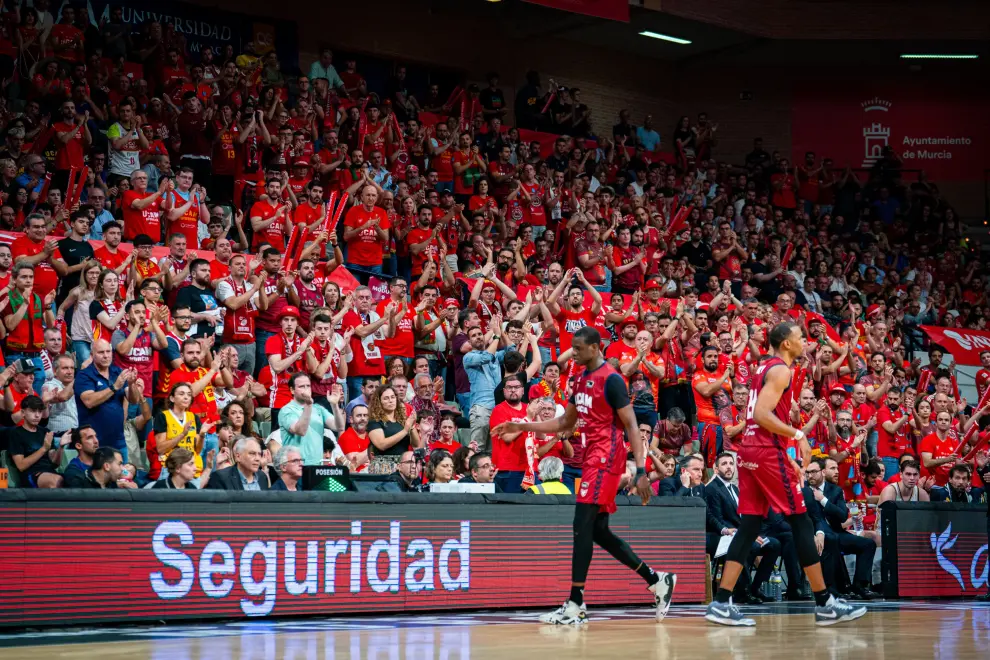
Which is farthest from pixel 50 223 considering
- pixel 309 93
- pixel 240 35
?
pixel 240 35

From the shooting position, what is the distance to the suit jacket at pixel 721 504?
1475cm

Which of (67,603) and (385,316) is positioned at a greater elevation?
(385,316)

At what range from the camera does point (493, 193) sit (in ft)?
75.3

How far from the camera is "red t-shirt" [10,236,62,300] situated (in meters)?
15.5

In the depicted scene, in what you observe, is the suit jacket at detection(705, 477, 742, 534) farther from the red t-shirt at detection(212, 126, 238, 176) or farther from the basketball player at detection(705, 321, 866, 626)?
the red t-shirt at detection(212, 126, 238, 176)

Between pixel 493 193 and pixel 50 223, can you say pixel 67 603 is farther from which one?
pixel 493 193

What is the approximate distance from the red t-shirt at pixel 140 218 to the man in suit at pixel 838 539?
9009 mm

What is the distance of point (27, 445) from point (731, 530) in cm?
746

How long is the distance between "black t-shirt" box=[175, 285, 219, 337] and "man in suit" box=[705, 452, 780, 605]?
6.21 meters

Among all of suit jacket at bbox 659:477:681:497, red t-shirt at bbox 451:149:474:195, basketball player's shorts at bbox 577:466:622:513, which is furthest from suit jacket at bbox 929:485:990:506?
red t-shirt at bbox 451:149:474:195

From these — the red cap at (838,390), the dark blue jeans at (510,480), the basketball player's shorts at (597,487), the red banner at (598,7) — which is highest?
the red banner at (598,7)

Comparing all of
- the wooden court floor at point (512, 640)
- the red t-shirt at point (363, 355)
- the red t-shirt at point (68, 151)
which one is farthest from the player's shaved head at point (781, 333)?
the red t-shirt at point (68, 151)

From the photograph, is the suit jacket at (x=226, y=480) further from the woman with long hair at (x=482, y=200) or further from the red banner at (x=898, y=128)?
the red banner at (x=898, y=128)

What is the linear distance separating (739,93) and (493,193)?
544 inches
